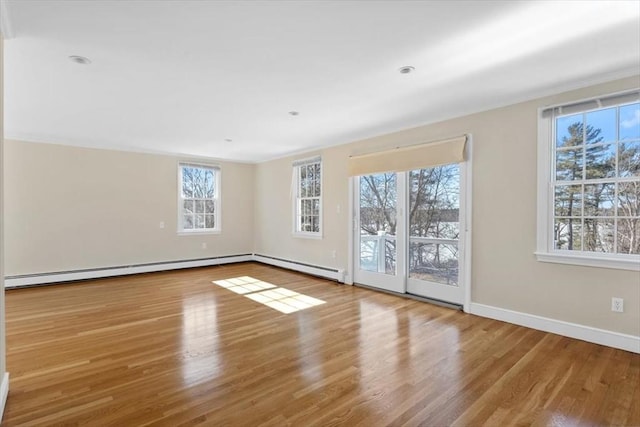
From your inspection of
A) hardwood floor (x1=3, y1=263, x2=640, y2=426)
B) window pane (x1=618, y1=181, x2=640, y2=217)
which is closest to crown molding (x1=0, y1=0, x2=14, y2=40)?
hardwood floor (x1=3, y1=263, x2=640, y2=426)

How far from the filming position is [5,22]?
193cm

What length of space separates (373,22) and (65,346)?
364 centimetres

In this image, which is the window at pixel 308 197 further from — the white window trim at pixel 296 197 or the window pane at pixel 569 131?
the window pane at pixel 569 131

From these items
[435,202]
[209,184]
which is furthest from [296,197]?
[435,202]

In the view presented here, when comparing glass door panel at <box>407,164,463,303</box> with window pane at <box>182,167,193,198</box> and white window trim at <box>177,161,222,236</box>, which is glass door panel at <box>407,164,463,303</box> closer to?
white window trim at <box>177,161,222,236</box>

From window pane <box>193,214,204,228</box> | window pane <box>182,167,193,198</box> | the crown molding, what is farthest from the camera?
window pane <box>193,214,204,228</box>

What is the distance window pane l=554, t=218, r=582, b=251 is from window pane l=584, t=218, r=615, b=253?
5 centimetres

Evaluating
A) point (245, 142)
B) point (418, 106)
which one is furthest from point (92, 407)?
point (245, 142)

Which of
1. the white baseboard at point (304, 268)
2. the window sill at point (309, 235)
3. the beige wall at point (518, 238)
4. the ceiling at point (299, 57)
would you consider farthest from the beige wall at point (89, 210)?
the beige wall at point (518, 238)

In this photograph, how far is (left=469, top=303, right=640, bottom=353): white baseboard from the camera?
271cm

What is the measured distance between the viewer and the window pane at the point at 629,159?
2.71 m

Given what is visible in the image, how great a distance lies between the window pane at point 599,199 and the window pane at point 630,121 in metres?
0.44

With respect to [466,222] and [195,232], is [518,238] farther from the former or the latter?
[195,232]

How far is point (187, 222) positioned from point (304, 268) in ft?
8.82
